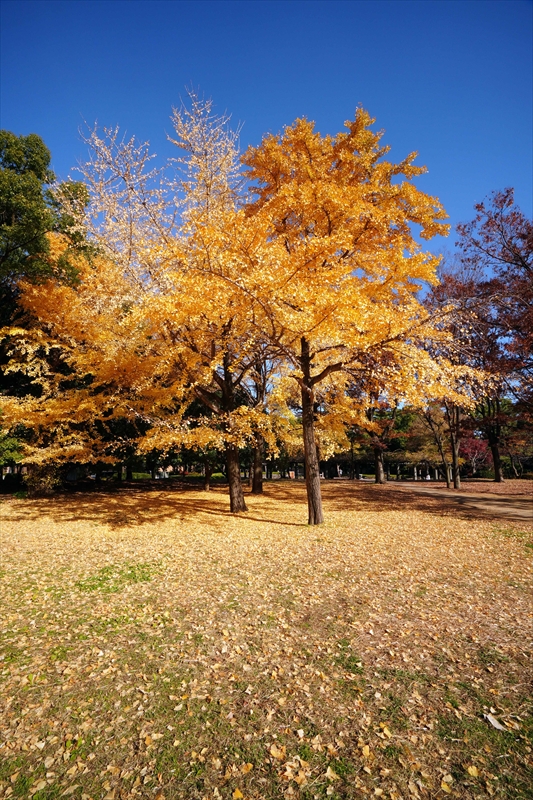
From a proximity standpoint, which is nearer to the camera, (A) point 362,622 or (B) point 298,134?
(A) point 362,622

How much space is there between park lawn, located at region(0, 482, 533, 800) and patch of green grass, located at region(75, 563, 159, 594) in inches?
2.2

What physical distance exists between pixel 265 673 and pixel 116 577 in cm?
409

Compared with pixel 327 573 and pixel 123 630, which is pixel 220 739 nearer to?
pixel 123 630

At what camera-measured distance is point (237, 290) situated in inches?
351

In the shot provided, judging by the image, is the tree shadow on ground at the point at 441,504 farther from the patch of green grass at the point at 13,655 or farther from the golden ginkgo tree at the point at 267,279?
the patch of green grass at the point at 13,655

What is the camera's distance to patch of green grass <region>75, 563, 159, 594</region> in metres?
6.58

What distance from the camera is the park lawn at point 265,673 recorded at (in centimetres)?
288

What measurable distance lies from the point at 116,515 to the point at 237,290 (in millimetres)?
9007

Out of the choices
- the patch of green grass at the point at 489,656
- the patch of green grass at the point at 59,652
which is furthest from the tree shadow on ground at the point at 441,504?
the patch of green grass at the point at 59,652

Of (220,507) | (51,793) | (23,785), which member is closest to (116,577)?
(23,785)

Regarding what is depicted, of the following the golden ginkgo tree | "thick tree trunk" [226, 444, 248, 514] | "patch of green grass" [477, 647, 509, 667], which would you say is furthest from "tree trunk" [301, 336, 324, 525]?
"patch of green grass" [477, 647, 509, 667]

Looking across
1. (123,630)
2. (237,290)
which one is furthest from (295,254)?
(123,630)

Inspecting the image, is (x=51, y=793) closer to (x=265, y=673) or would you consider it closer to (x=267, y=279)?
(x=265, y=673)

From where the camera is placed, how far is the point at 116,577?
7090 millimetres
